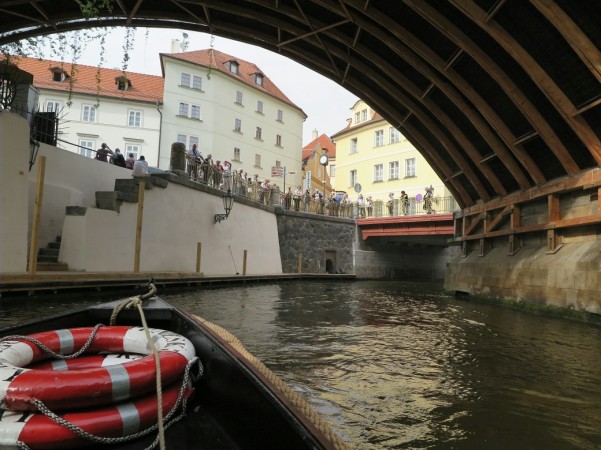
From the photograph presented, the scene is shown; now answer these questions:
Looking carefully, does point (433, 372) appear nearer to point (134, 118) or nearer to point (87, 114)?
point (134, 118)

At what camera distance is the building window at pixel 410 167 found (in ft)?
102

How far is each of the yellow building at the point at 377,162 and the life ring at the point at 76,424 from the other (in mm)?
28223

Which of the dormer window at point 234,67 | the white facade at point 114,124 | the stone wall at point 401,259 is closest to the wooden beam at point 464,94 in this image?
the stone wall at point 401,259

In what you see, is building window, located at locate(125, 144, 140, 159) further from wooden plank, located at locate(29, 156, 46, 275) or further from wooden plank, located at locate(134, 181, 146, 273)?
wooden plank, located at locate(29, 156, 46, 275)

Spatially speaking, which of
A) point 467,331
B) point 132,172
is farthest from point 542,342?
point 132,172

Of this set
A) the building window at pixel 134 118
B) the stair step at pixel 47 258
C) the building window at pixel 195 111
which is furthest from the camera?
the building window at pixel 195 111

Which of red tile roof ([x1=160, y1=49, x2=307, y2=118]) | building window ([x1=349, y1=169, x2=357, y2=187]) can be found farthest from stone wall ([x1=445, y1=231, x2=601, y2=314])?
red tile roof ([x1=160, y1=49, x2=307, y2=118])

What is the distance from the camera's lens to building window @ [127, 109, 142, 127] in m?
30.0

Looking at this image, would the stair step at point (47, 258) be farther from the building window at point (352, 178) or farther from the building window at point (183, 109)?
the building window at point (352, 178)

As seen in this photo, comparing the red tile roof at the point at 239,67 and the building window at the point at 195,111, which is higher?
the red tile roof at the point at 239,67

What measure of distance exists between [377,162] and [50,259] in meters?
27.7

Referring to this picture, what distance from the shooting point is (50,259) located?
34.2 feet

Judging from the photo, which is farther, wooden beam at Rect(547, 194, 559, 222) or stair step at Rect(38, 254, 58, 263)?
stair step at Rect(38, 254, 58, 263)

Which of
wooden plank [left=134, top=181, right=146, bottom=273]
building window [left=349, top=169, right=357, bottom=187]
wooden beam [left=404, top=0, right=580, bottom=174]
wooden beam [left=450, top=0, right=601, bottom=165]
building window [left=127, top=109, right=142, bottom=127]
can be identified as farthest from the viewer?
building window [left=349, top=169, right=357, bottom=187]
